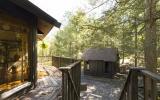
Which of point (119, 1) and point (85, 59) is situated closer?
point (119, 1)

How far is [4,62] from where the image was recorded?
22.8 feet

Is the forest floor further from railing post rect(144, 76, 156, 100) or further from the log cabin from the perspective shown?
railing post rect(144, 76, 156, 100)

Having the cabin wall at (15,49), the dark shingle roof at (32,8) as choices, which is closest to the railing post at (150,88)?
the dark shingle roof at (32,8)

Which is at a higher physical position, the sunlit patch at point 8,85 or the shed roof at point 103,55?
the shed roof at point 103,55

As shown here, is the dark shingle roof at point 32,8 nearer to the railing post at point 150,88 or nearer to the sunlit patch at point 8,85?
the sunlit patch at point 8,85

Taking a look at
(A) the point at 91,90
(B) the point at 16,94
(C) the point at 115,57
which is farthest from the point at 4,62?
(C) the point at 115,57

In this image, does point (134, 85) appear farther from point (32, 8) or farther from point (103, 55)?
point (103, 55)

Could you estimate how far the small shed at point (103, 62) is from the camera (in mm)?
24953

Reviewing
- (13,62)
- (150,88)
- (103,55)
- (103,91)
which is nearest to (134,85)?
(150,88)

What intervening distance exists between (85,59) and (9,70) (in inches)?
778

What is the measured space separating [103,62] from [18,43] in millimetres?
18569

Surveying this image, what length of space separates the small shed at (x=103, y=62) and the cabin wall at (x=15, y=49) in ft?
56.8

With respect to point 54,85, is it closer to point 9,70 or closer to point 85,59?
point 9,70

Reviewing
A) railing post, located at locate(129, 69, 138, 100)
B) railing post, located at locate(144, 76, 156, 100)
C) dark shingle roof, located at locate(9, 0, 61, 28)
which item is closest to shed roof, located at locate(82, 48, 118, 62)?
dark shingle roof, located at locate(9, 0, 61, 28)
